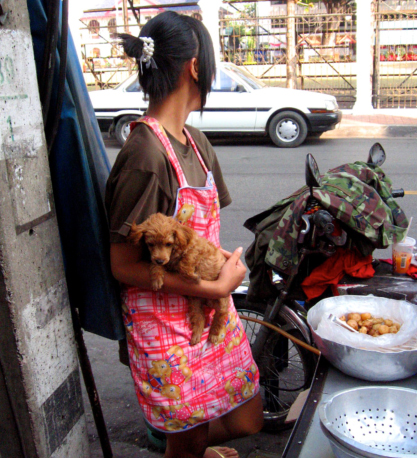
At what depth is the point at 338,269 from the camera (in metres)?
2.62

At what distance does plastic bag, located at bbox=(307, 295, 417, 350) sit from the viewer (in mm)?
1969

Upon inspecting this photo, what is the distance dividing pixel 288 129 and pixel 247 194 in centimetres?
422

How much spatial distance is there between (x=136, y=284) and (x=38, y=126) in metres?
0.62

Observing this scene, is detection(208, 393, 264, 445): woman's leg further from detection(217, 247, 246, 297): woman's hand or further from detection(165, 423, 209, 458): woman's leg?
detection(217, 247, 246, 297): woman's hand

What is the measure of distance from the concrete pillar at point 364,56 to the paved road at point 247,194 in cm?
372

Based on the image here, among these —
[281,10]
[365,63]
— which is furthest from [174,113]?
[281,10]

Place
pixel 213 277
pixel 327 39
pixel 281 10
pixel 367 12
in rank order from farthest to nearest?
pixel 281 10
pixel 327 39
pixel 367 12
pixel 213 277

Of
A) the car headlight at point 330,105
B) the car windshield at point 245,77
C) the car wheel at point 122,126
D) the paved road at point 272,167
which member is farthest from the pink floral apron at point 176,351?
the car wheel at point 122,126

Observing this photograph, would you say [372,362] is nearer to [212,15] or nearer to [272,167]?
[272,167]

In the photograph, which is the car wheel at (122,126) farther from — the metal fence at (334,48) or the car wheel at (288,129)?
the metal fence at (334,48)

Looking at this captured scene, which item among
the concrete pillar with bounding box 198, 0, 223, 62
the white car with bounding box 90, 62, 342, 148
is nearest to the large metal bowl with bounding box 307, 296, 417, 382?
the white car with bounding box 90, 62, 342, 148

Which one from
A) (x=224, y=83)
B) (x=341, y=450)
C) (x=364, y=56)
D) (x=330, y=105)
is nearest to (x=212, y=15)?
(x=364, y=56)

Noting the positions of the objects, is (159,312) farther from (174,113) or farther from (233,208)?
(233,208)

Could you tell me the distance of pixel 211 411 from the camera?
1.97 m
